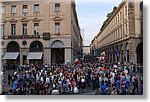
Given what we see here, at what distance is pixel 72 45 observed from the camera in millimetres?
6711

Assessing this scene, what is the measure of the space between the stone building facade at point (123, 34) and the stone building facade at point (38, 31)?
0.64 metres

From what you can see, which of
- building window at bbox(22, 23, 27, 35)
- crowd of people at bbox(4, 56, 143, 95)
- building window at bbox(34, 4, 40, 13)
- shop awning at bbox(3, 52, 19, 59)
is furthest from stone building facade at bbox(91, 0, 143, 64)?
shop awning at bbox(3, 52, 19, 59)

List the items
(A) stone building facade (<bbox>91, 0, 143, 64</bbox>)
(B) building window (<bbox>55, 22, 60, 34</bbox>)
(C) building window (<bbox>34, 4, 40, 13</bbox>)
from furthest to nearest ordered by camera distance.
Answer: (B) building window (<bbox>55, 22, 60, 34</bbox>), (C) building window (<bbox>34, 4, 40, 13</bbox>), (A) stone building facade (<bbox>91, 0, 143, 64</bbox>)

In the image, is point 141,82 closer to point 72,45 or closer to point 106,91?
point 106,91

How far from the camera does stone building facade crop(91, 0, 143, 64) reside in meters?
5.74

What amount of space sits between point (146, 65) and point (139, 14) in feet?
3.52

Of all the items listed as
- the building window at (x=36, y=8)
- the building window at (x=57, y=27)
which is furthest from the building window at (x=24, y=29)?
the building window at (x=57, y=27)

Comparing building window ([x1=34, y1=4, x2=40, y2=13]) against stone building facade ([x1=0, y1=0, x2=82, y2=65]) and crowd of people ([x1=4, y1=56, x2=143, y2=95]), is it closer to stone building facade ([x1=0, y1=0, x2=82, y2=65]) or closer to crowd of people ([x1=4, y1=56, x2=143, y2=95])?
stone building facade ([x1=0, y1=0, x2=82, y2=65])

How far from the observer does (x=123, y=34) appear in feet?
19.8

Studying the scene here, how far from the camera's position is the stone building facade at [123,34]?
18.8ft

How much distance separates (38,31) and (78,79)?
4.77 feet

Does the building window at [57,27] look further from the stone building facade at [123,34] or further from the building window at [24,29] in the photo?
the stone building facade at [123,34]

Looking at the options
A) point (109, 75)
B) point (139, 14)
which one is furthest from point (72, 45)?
point (139, 14)

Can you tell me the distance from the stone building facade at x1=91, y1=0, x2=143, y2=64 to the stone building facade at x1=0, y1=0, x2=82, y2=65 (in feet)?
2.09
